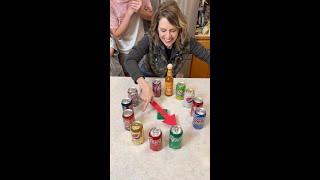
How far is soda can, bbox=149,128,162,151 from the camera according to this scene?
79 cm

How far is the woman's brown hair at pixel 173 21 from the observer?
→ 116 cm

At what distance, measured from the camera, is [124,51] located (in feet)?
5.40

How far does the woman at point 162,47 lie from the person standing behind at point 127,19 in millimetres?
262

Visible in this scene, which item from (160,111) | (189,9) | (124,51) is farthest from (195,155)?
(189,9)

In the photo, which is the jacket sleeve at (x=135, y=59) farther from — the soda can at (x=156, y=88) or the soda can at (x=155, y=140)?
the soda can at (x=155, y=140)

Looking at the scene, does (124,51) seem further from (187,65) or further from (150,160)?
(150,160)

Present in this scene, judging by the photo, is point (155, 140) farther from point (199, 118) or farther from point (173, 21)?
point (173, 21)

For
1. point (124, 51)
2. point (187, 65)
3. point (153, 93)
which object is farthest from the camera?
point (187, 65)

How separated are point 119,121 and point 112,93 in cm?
21

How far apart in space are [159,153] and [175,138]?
86 mm

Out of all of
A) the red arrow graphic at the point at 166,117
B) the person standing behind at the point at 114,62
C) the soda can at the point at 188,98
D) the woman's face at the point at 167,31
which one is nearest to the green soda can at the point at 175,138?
the red arrow graphic at the point at 166,117

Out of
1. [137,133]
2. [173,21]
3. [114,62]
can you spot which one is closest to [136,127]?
[137,133]

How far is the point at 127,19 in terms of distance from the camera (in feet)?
4.83

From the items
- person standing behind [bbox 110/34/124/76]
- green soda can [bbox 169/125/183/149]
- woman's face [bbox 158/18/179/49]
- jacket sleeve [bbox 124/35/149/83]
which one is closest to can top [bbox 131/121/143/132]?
green soda can [bbox 169/125/183/149]
